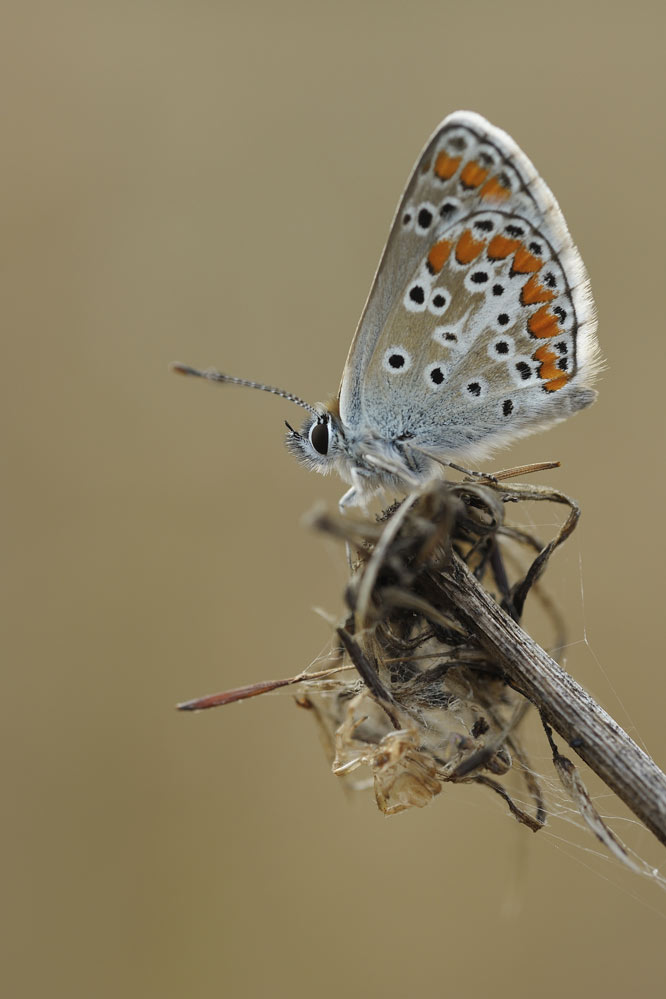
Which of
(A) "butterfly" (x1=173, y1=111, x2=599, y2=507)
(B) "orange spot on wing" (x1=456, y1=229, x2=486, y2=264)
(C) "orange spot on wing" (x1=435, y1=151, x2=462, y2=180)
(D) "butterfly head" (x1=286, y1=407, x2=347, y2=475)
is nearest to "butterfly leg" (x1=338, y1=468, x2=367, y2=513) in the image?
(A) "butterfly" (x1=173, y1=111, x2=599, y2=507)

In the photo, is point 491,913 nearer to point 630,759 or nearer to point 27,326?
point 630,759

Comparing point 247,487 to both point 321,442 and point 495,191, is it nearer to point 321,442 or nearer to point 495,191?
point 321,442

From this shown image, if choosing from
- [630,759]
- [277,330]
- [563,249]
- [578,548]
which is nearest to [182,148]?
[277,330]

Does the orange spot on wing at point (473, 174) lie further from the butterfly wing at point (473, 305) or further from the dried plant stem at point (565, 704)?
the dried plant stem at point (565, 704)

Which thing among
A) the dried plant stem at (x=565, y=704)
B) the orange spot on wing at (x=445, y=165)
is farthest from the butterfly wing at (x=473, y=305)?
the dried plant stem at (x=565, y=704)

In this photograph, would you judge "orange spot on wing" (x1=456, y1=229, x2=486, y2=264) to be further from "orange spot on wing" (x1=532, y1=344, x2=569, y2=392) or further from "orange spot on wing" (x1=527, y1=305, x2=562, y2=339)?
"orange spot on wing" (x1=532, y1=344, x2=569, y2=392)
